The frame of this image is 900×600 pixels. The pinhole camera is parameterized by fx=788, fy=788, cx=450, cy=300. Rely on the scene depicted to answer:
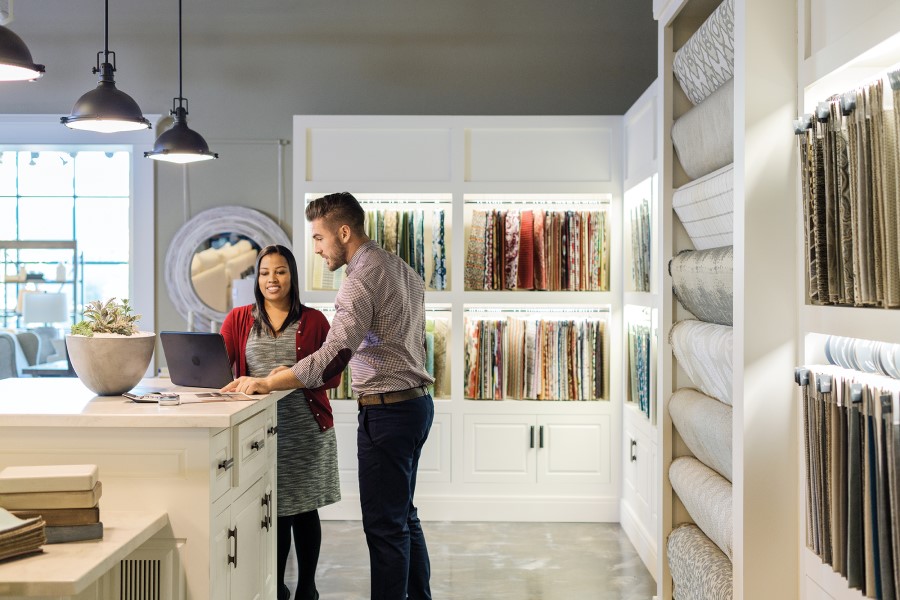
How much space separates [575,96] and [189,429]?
3.94m

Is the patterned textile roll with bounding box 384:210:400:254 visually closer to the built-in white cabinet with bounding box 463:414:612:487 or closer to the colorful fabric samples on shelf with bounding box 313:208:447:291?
the colorful fabric samples on shelf with bounding box 313:208:447:291

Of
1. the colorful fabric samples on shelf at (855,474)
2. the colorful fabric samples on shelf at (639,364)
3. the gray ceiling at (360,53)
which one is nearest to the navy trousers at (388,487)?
the colorful fabric samples on shelf at (855,474)

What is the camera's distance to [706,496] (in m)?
2.51

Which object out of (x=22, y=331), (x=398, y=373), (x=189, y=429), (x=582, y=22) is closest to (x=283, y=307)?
(x=398, y=373)

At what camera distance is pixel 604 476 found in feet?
16.0

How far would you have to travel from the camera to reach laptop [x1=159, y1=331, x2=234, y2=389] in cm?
276

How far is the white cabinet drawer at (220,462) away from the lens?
2.32m

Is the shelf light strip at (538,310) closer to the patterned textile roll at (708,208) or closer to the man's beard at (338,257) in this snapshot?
the man's beard at (338,257)

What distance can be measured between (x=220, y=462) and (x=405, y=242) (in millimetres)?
2716

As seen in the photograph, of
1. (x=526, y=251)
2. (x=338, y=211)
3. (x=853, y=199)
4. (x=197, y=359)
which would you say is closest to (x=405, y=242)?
(x=526, y=251)

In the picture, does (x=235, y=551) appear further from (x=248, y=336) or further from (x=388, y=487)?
(x=248, y=336)

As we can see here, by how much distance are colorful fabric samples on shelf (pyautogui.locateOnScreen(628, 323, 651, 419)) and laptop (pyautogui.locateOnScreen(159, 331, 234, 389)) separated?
234 centimetres

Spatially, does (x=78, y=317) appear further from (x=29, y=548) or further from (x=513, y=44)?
(x=29, y=548)

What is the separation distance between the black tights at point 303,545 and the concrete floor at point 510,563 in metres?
0.35
